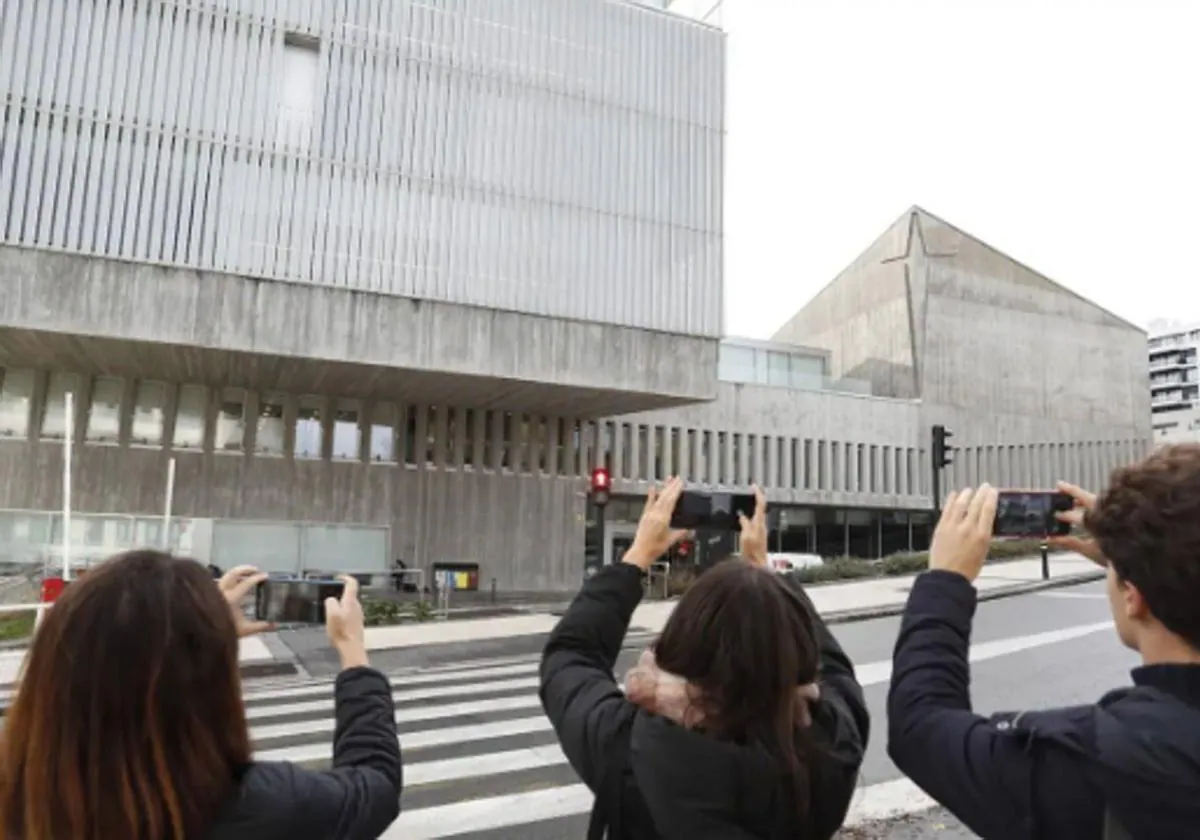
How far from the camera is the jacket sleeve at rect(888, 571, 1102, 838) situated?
5.03 feet

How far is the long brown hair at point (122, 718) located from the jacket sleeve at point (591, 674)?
74 centimetres

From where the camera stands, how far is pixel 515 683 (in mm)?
10922

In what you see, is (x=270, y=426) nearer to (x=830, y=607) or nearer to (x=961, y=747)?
(x=830, y=607)

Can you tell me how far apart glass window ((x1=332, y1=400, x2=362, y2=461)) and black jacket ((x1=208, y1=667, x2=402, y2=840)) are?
85.8 feet

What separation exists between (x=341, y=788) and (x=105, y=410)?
26675 mm

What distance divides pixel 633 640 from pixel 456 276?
1300 cm

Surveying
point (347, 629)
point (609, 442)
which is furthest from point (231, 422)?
point (347, 629)

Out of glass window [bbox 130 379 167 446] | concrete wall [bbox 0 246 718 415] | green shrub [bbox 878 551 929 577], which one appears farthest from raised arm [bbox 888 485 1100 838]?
glass window [bbox 130 379 167 446]

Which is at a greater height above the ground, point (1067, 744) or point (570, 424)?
point (570, 424)

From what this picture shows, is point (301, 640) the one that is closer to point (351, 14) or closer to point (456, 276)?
point (456, 276)

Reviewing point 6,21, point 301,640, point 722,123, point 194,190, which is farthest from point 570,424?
point 6,21

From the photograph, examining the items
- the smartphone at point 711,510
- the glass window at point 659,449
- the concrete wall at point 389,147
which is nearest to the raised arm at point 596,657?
the smartphone at point 711,510

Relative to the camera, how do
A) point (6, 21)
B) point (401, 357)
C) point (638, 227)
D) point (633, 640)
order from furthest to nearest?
point (638, 227), point (401, 357), point (6, 21), point (633, 640)

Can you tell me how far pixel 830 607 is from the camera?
1761cm
